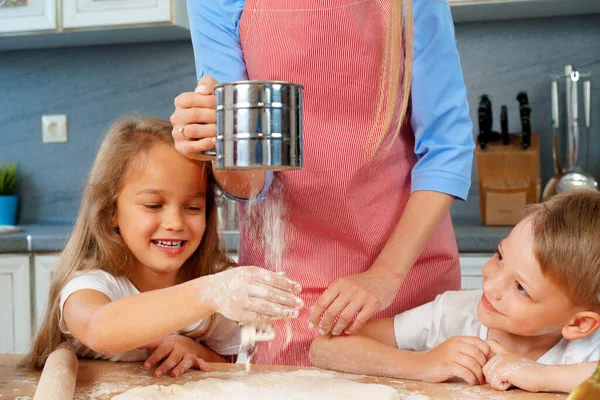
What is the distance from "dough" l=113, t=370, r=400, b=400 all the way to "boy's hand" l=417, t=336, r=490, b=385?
0.12 metres

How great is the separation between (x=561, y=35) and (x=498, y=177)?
57cm

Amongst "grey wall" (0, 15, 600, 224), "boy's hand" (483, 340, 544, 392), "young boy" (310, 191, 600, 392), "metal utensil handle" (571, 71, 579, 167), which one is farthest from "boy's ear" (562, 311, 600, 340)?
"grey wall" (0, 15, 600, 224)

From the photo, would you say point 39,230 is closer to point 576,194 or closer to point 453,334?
point 453,334

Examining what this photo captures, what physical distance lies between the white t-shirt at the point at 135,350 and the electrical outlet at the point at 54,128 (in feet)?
5.84

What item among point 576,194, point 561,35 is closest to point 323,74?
point 576,194

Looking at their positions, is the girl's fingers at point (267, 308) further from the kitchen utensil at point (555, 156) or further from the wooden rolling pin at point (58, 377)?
the kitchen utensil at point (555, 156)

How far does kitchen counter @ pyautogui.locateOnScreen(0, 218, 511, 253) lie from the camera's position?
6.98ft

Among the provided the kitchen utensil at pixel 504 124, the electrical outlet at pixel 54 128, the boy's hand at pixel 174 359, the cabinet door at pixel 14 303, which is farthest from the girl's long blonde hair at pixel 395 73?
the electrical outlet at pixel 54 128

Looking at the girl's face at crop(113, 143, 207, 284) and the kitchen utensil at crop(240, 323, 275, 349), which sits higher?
the girl's face at crop(113, 143, 207, 284)

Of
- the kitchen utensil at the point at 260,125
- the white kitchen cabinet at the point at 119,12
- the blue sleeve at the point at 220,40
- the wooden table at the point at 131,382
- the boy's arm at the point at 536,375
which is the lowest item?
the wooden table at the point at 131,382

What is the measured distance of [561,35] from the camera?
254cm

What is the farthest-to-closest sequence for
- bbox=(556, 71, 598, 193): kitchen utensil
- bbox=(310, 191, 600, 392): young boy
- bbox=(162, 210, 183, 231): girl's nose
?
1. bbox=(556, 71, 598, 193): kitchen utensil
2. bbox=(162, 210, 183, 231): girl's nose
3. bbox=(310, 191, 600, 392): young boy

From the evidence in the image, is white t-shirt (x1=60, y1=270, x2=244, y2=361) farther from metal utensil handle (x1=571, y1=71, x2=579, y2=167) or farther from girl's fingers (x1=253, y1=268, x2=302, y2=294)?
metal utensil handle (x1=571, y1=71, x2=579, y2=167)

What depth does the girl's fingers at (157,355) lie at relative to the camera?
116cm
